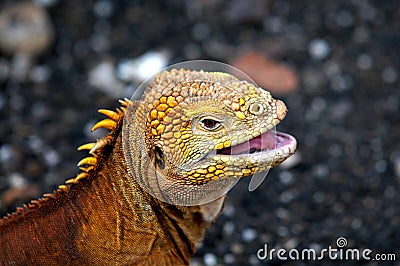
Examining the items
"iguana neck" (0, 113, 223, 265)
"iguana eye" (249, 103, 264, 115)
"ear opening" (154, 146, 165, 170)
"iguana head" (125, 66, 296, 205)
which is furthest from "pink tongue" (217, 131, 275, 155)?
"iguana neck" (0, 113, 223, 265)

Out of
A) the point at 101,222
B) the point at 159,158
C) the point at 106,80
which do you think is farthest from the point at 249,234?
the point at 106,80

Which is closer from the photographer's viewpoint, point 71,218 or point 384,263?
point 71,218

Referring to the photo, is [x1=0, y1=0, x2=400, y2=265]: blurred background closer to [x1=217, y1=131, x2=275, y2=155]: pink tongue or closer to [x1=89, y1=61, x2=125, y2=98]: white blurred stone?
[x1=89, y1=61, x2=125, y2=98]: white blurred stone

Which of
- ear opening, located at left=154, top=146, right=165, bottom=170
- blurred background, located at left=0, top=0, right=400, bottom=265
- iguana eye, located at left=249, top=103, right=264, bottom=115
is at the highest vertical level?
blurred background, located at left=0, top=0, right=400, bottom=265

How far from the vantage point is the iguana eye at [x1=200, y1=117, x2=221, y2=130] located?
286 centimetres

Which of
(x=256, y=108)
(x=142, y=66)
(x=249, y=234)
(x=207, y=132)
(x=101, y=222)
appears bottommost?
(x=101, y=222)

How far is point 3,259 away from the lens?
3219 mm

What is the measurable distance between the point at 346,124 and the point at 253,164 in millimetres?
3263

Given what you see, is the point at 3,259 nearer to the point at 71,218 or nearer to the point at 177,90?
the point at 71,218

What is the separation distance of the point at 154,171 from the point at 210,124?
13.8 inches

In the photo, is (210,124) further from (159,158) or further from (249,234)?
(249,234)

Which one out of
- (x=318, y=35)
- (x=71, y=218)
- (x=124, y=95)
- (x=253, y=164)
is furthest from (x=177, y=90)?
(x=318, y=35)
